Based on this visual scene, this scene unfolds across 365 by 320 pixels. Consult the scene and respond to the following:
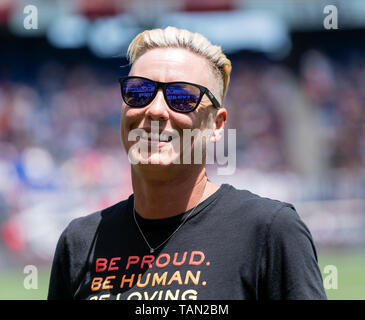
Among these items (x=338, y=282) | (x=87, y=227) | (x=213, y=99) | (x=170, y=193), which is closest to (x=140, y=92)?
(x=213, y=99)

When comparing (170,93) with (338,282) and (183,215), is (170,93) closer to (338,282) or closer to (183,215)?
(183,215)

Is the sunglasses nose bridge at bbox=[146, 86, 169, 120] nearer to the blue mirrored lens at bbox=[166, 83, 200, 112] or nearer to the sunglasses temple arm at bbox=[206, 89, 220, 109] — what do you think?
the blue mirrored lens at bbox=[166, 83, 200, 112]

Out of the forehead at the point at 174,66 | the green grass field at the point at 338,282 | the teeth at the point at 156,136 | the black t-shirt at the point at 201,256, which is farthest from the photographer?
the green grass field at the point at 338,282

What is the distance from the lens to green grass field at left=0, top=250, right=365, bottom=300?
8617mm

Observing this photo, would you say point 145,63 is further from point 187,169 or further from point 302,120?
point 302,120

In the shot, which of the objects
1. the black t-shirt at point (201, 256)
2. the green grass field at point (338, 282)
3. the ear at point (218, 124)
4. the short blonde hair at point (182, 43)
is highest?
the short blonde hair at point (182, 43)

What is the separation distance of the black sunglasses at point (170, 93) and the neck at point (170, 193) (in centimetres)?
27

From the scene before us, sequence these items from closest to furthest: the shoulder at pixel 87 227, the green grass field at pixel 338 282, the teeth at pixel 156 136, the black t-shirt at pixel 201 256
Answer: the black t-shirt at pixel 201 256 < the teeth at pixel 156 136 < the shoulder at pixel 87 227 < the green grass field at pixel 338 282

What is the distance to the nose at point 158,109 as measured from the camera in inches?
97.7

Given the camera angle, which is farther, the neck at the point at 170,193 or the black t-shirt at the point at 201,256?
the neck at the point at 170,193

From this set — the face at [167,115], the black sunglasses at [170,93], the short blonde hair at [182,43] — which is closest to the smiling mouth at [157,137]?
the face at [167,115]

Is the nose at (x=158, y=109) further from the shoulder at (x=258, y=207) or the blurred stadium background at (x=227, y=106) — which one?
the blurred stadium background at (x=227, y=106)

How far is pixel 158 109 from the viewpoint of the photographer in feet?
8.15

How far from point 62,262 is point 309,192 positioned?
34.3ft
